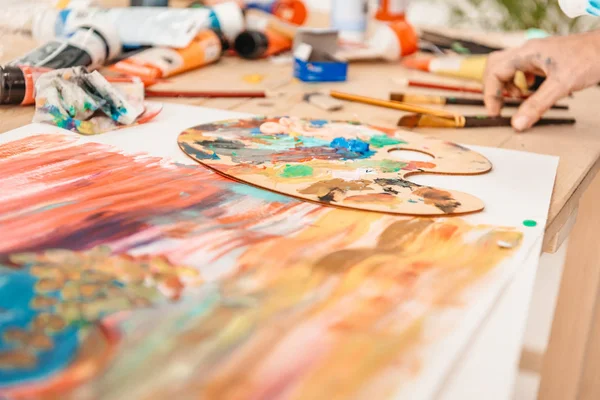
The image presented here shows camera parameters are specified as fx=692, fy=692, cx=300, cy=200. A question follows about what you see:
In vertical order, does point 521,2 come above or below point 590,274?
above

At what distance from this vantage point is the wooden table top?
70 cm

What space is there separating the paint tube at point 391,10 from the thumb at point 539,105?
27.7 inches

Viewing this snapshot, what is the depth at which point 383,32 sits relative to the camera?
125 centimetres

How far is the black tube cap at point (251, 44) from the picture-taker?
1.19 meters

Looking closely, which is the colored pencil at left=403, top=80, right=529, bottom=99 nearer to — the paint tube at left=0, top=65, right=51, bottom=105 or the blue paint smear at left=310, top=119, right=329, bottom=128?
the blue paint smear at left=310, top=119, right=329, bottom=128

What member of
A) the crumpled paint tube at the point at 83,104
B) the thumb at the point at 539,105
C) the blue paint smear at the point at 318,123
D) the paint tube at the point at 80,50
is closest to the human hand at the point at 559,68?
the thumb at the point at 539,105

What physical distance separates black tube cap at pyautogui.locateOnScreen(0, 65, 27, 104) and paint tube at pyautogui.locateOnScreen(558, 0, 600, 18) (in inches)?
26.0

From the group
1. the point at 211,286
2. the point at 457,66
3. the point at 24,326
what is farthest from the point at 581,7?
the point at 24,326

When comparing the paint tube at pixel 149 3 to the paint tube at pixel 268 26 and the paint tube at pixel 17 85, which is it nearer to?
the paint tube at pixel 268 26

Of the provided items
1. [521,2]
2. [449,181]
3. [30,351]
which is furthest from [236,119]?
[521,2]

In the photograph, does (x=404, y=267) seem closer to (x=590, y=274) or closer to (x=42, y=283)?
(x=42, y=283)

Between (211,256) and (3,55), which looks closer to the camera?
(211,256)

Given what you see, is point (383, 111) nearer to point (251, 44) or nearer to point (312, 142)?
point (312, 142)

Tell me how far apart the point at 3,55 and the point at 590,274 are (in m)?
0.88
